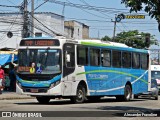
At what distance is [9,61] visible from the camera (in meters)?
35.6

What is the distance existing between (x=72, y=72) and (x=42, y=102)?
274cm

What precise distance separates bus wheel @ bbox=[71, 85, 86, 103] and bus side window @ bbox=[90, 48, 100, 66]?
163 centimetres

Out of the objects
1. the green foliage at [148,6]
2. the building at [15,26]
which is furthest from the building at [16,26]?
the green foliage at [148,6]

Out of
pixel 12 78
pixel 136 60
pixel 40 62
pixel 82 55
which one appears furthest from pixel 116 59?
pixel 12 78

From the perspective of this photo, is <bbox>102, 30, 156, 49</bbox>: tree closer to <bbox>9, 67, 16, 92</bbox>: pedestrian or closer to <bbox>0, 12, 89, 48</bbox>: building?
<bbox>0, 12, 89, 48</bbox>: building

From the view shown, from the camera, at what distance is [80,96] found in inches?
965

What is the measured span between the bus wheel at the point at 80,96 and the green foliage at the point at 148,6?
28.1 feet

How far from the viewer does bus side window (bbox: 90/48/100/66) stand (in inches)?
1002

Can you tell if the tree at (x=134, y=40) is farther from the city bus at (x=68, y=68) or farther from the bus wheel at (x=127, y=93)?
the city bus at (x=68, y=68)

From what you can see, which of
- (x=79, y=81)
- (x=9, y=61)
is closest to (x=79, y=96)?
(x=79, y=81)

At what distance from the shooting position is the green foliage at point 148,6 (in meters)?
16.3

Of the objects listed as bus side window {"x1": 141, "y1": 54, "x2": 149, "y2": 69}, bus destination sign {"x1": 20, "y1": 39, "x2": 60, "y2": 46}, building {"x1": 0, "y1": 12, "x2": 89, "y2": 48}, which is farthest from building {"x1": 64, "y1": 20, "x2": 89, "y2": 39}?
bus destination sign {"x1": 20, "y1": 39, "x2": 60, "y2": 46}

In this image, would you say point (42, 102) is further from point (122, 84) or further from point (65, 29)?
point (65, 29)

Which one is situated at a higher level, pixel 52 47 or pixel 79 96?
pixel 52 47
